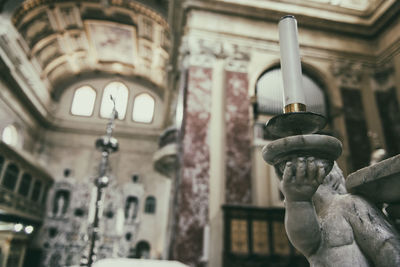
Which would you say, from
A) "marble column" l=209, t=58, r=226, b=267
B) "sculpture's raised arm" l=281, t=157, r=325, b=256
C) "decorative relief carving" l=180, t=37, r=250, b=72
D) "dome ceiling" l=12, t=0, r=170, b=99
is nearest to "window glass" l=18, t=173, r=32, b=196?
"dome ceiling" l=12, t=0, r=170, b=99

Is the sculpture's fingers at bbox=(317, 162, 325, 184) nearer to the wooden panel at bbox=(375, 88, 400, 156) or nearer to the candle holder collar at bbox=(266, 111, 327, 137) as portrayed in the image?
the candle holder collar at bbox=(266, 111, 327, 137)

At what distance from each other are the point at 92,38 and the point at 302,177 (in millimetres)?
17153

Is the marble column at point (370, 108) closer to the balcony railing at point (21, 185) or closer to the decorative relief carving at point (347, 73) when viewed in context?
the decorative relief carving at point (347, 73)

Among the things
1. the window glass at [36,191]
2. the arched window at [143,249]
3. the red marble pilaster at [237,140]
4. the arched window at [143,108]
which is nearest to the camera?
the red marble pilaster at [237,140]

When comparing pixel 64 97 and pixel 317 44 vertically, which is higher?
pixel 64 97

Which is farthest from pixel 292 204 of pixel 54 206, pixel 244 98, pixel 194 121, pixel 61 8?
pixel 54 206

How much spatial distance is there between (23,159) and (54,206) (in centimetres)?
459

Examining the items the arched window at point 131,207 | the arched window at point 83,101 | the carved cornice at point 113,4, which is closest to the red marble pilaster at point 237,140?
the carved cornice at point 113,4

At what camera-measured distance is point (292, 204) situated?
112 centimetres

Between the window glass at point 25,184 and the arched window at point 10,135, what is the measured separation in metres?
1.69

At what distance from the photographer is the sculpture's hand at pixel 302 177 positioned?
101 cm

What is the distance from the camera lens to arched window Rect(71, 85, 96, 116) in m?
19.0

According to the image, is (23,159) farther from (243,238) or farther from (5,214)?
(243,238)

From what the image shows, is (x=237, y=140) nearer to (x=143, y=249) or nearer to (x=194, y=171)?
(x=194, y=171)
